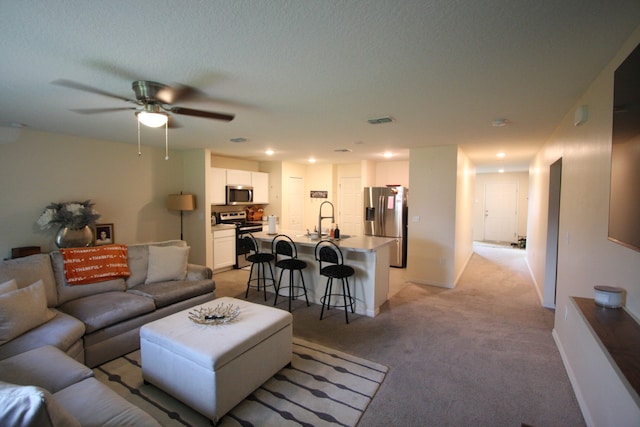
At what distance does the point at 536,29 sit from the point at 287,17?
1.28 metres

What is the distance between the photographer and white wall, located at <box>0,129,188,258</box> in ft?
12.7

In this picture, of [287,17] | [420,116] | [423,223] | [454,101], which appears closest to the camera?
[287,17]

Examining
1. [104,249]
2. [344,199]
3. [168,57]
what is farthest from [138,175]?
[344,199]

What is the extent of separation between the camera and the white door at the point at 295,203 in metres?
7.40

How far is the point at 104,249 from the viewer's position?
3400mm

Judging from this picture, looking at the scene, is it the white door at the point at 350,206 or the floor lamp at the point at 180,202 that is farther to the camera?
the white door at the point at 350,206

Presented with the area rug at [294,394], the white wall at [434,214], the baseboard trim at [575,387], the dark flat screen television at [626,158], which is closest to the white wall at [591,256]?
the baseboard trim at [575,387]

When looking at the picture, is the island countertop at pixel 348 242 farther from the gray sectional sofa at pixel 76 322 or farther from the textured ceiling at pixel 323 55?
the textured ceiling at pixel 323 55

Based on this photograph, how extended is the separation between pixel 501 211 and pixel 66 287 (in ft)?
35.6

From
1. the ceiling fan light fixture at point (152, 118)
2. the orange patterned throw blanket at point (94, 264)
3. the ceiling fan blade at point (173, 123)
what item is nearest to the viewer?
the ceiling fan light fixture at point (152, 118)

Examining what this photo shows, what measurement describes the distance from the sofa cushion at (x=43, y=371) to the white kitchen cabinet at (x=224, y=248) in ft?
12.4

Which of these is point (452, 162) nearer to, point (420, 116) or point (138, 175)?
point (420, 116)

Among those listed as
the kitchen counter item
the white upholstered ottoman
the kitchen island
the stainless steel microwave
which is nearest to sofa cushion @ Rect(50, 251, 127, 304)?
the white upholstered ottoman

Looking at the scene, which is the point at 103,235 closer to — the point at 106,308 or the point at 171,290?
the point at 171,290
